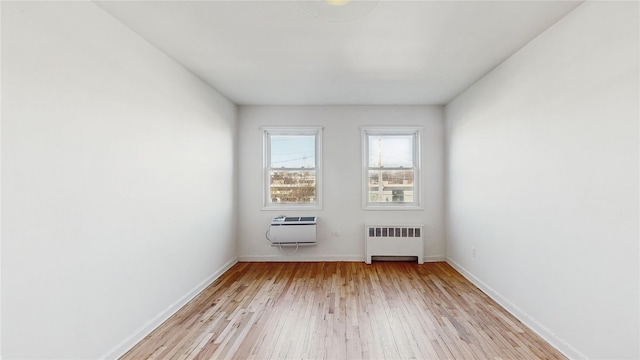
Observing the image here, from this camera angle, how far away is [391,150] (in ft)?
15.1

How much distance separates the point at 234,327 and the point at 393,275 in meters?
2.21

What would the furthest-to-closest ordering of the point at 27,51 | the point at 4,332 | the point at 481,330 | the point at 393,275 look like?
the point at 393,275, the point at 481,330, the point at 27,51, the point at 4,332

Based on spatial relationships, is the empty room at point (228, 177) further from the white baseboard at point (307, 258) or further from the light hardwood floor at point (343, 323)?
the white baseboard at point (307, 258)

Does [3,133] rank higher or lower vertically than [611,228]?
higher

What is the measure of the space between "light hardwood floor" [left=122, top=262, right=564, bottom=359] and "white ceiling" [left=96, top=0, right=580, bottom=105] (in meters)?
2.43

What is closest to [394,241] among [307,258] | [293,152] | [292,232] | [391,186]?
[391,186]

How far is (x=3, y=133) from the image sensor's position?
53.6 inches

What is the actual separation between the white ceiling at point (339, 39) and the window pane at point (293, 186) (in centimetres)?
150

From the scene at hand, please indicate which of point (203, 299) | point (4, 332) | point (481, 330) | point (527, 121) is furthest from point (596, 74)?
point (203, 299)

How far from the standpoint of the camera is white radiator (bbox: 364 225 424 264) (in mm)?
4305

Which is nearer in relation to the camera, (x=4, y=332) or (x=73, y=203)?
(x=4, y=332)

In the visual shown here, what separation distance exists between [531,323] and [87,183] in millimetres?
3606

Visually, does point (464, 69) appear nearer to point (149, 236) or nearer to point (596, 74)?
point (596, 74)

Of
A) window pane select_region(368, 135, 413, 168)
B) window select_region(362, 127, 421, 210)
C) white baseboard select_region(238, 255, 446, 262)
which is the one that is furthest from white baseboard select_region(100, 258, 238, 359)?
window pane select_region(368, 135, 413, 168)
